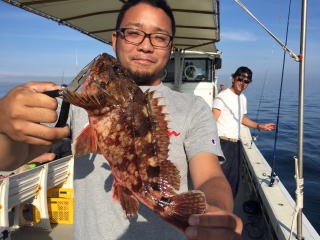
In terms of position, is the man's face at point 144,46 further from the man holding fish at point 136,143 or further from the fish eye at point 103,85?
the fish eye at point 103,85

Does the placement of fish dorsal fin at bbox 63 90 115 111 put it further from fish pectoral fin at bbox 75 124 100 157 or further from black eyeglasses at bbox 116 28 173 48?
black eyeglasses at bbox 116 28 173 48

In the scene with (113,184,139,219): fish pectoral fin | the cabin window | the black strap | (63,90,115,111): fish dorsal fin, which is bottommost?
(113,184,139,219): fish pectoral fin

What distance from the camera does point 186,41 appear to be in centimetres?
1045

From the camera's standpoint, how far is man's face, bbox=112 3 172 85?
8.27ft

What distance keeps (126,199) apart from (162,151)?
462mm

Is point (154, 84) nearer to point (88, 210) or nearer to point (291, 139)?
point (88, 210)

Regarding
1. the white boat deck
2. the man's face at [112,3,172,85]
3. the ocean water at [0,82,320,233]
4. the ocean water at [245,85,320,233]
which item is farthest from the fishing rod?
the ocean water at [0,82,320,233]

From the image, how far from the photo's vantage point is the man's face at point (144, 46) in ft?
8.27

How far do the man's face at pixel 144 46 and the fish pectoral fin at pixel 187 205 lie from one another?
1448 millimetres

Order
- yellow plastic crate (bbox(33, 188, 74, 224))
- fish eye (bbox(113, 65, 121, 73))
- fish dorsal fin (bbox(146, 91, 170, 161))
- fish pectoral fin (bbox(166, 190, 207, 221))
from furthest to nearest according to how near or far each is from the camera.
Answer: yellow plastic crate (bbox(33, 188, 74, 224)), fish eye (bbox(113, 65, 121, 73)), fish dorsal fin (bbox(146, 91, 170, 161)), fish pectoral fin (bbox(166, 190, 207, 221))

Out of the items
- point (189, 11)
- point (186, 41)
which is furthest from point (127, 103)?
point (186, 41)

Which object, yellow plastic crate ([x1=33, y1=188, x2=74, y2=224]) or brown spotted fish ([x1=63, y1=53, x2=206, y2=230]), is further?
Answer: yellow plastic crate ([x1=33, y1=188, x2=74, y2=224])

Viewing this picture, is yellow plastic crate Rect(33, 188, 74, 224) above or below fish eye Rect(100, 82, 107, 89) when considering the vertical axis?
below

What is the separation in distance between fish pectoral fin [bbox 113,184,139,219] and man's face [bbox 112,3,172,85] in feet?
4.23
